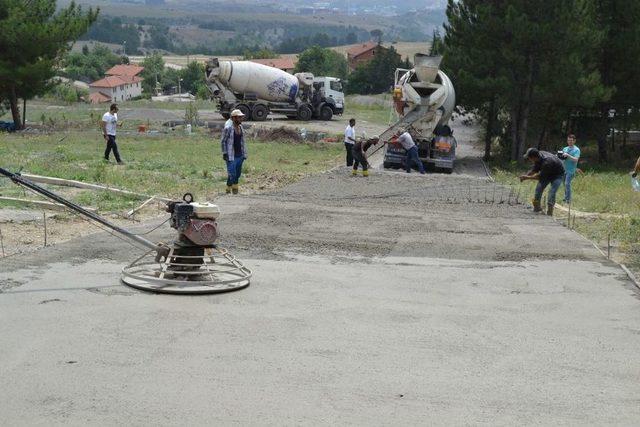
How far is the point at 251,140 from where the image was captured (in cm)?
3578

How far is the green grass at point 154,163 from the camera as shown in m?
17.5

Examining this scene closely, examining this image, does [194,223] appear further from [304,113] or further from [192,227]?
[304,113]

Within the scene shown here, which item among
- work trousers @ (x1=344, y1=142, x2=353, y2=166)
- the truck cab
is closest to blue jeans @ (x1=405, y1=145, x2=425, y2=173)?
work trousers @ (x1=344, y1=142, x2=353, y2=166)

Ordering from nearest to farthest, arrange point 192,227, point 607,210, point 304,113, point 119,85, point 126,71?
1. point 192,227
2. point 607,210
3. point 304,113
4. point 119,85
5. point 126,71

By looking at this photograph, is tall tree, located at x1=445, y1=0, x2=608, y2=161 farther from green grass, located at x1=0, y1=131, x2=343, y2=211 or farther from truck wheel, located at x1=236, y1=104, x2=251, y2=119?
truck wheel, located at x1=236, y1=104, x2=251, y2=119

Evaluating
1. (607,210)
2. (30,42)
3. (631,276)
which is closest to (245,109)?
(30,42)

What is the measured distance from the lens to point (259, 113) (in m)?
45.2

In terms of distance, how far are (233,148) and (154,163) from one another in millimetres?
6490

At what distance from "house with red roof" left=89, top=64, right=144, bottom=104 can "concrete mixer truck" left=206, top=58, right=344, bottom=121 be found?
281 ft

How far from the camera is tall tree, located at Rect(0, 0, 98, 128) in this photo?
3739 centimetres

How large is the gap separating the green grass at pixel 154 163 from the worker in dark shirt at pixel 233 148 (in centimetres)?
50

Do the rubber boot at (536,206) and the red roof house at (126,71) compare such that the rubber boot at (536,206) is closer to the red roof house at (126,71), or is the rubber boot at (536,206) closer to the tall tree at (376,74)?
the tall tree at (376,74)

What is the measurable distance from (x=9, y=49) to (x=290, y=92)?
14588mm

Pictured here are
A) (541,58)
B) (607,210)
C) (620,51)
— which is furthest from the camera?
(620,51)
